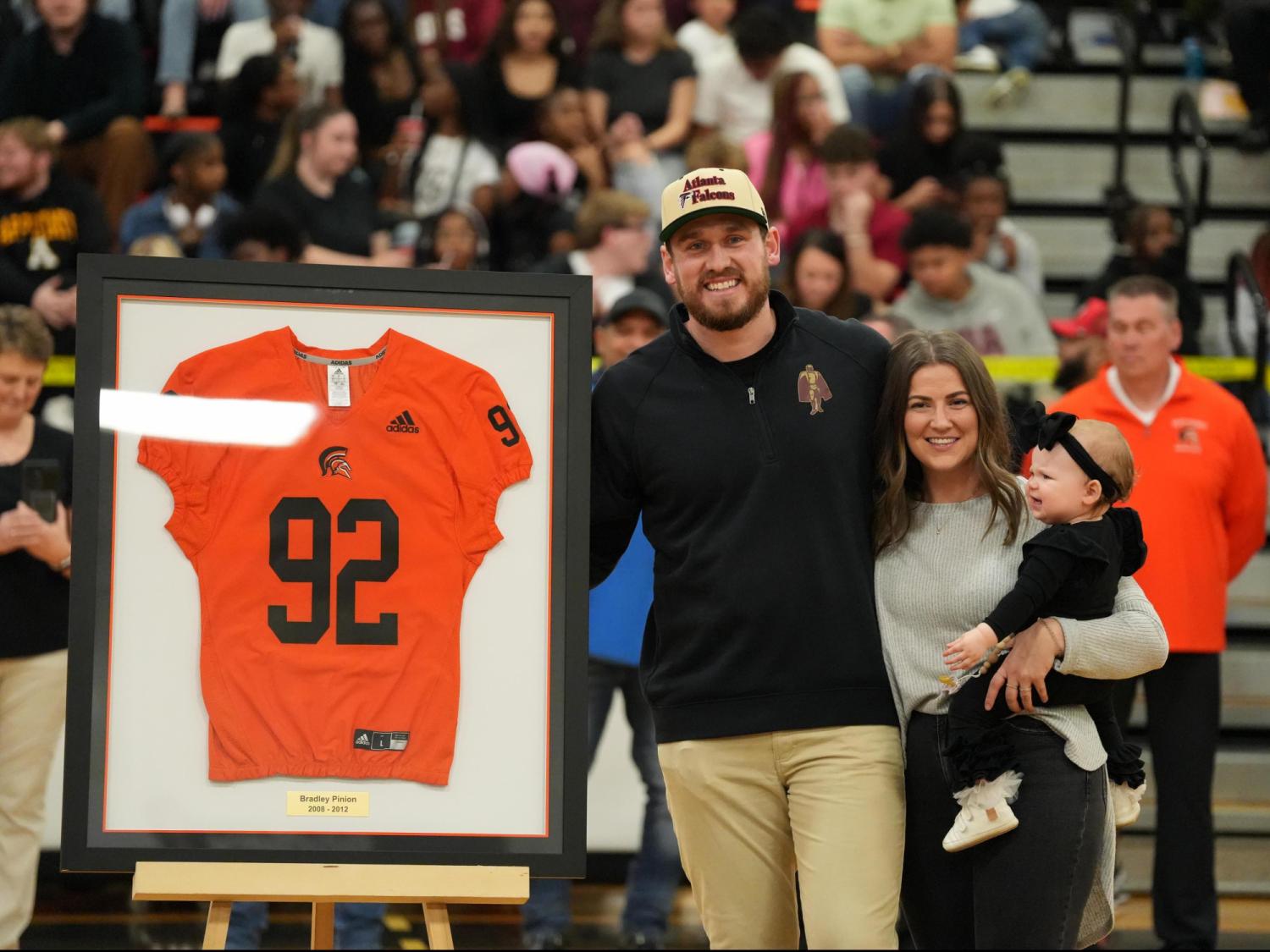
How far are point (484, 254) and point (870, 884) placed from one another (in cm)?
528

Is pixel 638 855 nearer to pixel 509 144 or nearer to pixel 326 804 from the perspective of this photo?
pixel 326 804

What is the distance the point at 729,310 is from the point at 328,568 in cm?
104

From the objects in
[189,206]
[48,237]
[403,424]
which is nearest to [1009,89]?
[189,206]

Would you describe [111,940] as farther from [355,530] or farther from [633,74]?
[633,74]

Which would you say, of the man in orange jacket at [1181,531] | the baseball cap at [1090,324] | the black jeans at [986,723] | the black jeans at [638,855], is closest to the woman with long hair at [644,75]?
the baseball cap at [1090,324]

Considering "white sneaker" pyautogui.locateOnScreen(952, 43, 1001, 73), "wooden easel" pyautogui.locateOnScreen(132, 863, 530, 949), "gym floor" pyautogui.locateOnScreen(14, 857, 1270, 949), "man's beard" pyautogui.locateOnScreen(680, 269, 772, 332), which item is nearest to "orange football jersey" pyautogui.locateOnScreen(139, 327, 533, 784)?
"wooden easel" pyautogui.locateOnScreen(132, 863, 530, 949)

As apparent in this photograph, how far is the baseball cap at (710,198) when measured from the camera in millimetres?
4031

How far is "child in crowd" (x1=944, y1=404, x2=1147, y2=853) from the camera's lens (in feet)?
12.3

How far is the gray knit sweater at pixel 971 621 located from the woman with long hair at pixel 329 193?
5.11 meters

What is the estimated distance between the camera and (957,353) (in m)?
4.00

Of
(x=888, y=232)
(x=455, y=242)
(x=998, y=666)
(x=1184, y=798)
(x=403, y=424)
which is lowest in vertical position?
(x=1184, y=798)

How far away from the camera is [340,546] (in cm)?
387

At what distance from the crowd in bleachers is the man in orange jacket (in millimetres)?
1507

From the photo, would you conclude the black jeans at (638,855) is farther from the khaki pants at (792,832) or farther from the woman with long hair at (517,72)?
the woman with long hair at (517,72)
